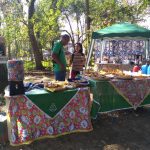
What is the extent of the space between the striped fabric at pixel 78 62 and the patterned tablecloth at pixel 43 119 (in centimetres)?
227

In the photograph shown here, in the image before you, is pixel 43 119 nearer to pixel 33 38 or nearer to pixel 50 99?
pixel 50 99

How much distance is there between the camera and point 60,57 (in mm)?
6152

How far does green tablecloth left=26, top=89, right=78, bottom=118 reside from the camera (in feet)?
15.1

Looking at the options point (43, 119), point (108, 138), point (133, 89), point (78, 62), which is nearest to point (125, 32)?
point (78, 62)

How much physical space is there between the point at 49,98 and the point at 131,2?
19.5m

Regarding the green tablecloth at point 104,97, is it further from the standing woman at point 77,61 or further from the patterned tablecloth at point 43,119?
the standing woman at point 77,61

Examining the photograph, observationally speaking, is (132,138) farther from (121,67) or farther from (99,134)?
(121,67)

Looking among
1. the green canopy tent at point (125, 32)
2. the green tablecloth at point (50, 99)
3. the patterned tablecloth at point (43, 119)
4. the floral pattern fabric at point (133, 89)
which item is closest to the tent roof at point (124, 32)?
the green canopy tent at point (125, 32)

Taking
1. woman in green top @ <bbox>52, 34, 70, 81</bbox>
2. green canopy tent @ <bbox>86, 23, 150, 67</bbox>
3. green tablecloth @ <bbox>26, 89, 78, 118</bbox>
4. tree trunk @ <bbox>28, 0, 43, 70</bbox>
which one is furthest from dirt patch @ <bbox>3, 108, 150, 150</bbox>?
tree trunk @ <bbox>28, 0, 43, 70</bbox>

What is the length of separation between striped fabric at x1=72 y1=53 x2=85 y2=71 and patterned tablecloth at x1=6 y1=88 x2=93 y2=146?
2267 mm

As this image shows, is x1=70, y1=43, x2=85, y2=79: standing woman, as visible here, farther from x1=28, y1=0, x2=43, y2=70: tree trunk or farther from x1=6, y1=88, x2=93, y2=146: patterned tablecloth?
x1=28, y1=0, x2=43, y2=70: tree trunk

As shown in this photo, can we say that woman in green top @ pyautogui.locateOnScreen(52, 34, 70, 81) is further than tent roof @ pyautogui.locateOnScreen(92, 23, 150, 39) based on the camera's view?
No

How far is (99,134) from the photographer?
5.05m

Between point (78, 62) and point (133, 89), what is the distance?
1.78 m
